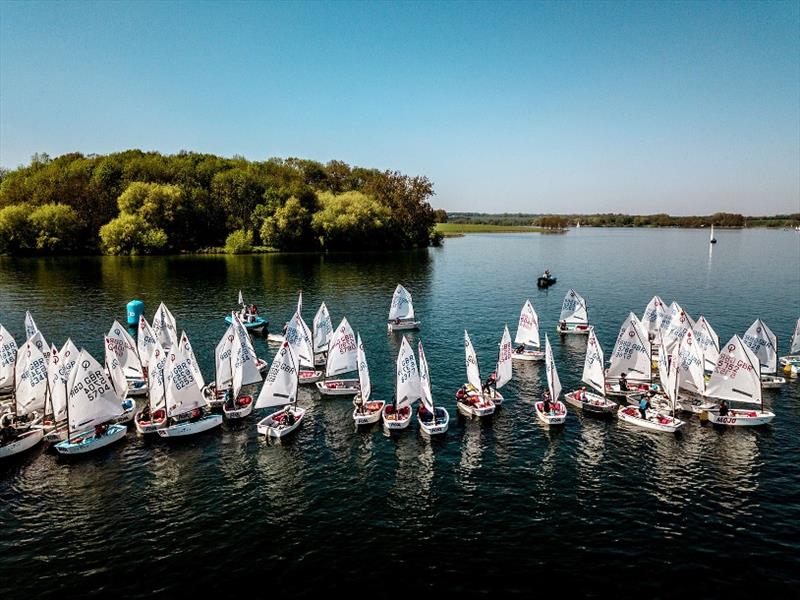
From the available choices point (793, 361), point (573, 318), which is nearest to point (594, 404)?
point (793, 361)

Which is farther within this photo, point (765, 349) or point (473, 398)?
point (765, 349)

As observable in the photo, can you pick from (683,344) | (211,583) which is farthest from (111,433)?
(683,344)

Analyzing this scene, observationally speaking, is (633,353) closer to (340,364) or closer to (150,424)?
(340,364)

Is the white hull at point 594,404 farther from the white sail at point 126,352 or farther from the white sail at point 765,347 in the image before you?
the white sail at point 126,352

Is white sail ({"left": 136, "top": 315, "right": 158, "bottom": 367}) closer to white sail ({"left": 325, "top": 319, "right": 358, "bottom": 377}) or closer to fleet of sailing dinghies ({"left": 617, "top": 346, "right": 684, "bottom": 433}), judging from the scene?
white sail ({"left": 325, "top": 319, "right": 358, "bottom": 377})

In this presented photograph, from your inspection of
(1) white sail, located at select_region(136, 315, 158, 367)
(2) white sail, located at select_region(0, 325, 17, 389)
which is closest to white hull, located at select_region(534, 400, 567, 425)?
(1) white sail, located at select_region(136, 315, 158, 367)

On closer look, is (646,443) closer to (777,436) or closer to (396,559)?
(777,436)
